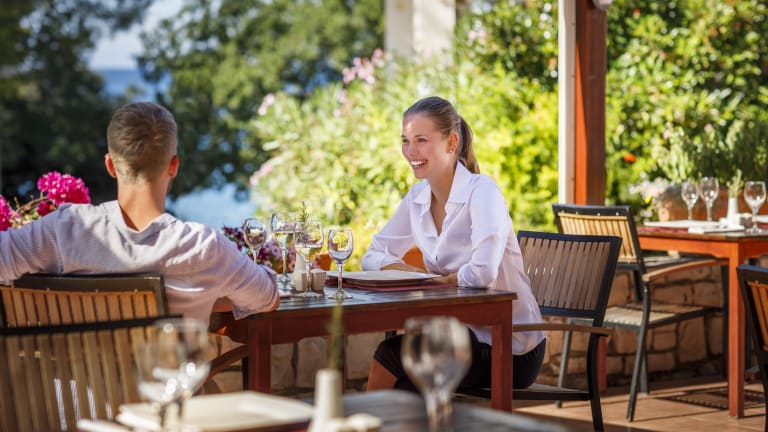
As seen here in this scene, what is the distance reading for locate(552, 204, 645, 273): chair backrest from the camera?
501cm

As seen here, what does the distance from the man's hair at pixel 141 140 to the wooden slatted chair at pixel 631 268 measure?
9.14 ft

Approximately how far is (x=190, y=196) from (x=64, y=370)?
15.4 meters

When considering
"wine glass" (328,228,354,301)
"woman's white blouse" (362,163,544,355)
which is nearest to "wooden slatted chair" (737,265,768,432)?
"woman's white blouse" (362,163,544,355)

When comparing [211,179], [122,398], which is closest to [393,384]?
[122,398]

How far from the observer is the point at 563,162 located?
5891mm

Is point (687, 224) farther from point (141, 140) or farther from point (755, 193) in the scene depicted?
point (141, 140)

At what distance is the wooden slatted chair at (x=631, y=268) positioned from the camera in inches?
196

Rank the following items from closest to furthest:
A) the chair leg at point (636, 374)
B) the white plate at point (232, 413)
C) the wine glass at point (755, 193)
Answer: the white plate at point (232, 413) → the chair leg at point (636, 374) → the wine glass at point (755, 193)

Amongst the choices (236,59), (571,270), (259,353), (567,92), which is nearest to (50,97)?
(236,59)

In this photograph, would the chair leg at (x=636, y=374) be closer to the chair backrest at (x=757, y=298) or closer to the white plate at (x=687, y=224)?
the white plate at (x=687, y=224)

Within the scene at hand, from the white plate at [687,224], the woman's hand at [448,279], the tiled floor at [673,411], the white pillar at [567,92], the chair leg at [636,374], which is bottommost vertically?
the tiled floor at [673,411]

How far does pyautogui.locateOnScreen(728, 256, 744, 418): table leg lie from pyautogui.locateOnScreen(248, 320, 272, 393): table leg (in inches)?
106

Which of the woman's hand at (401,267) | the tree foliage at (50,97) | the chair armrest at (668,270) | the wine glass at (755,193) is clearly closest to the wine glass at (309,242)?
the woman's hand at (401,267)

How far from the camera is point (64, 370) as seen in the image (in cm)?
227
